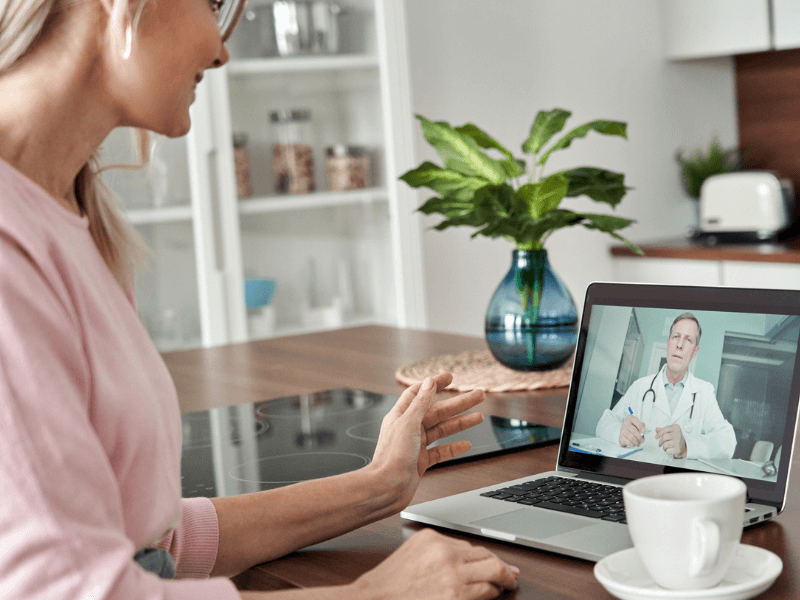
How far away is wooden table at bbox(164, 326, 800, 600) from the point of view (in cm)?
70

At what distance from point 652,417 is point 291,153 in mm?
2316

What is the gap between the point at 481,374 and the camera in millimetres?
1475

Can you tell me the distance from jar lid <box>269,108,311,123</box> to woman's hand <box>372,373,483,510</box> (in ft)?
7.02

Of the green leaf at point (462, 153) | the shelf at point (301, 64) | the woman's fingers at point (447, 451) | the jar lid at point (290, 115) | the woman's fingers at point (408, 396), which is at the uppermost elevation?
the shelf at point (301, 64)

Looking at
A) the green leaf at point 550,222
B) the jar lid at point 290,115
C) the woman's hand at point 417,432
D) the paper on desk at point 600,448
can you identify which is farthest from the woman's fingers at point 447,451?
the jar lid at point 290,115

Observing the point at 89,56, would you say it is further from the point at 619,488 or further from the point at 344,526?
the point at 619,488

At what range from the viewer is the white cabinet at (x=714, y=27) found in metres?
3.37

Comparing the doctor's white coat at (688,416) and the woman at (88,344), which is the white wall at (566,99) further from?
the woman at (88,344)

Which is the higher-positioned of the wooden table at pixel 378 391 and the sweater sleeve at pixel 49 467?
the sweater sleeve at pixel 49 467

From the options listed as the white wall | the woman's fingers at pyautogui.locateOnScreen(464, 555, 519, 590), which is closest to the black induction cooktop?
Result: the woman's fingers at pyautogui.locateOnScreen(464, 555, 519, 590)

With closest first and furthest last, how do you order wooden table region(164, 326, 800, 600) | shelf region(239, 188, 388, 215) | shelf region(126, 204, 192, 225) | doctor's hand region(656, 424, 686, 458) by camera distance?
wooden table region(164, 326, 800, 600), doctor's hand region(656, 424, 686, 458), shelf region(126, 204, 192, 225), shelf region(239, 188, 388, 215)

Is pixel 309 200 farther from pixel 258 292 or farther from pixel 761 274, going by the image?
pixel 761 274

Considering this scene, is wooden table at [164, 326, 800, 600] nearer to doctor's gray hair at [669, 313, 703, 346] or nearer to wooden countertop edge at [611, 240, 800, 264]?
doctor's gray hair at [669, 313, 703, 346]

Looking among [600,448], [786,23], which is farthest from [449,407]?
[786,23]
